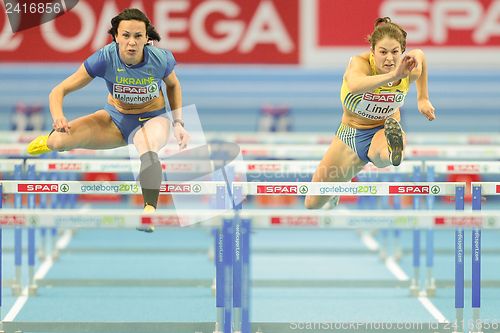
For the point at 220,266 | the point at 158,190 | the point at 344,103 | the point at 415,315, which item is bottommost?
the point at 415,315

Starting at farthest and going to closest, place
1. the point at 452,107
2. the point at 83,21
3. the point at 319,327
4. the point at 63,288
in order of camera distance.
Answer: the point at 452,107, the point at 83,21, the point at 63,288, the point at 319,327

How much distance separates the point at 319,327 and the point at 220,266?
1.04 meters

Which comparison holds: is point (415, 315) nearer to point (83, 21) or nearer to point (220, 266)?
point (220, 266)

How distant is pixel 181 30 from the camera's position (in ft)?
35.9

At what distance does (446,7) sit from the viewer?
36.3 ft

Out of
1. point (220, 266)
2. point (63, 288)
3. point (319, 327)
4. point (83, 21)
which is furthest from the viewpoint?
point (83, 21)

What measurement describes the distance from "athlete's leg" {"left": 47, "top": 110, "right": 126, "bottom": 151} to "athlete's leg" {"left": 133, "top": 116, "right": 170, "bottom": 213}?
8.6 inches

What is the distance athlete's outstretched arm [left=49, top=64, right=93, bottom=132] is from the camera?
18.6 feet

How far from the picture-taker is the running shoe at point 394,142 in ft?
18.9

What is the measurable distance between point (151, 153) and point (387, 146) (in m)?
1.52

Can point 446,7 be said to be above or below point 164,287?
above

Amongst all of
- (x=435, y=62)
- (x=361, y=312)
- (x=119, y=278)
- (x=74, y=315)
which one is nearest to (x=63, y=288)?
(x=119, y=278)

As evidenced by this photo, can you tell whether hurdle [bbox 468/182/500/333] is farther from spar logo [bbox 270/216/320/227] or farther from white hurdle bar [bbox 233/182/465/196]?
spar logo [bbox 270/216/320/227]

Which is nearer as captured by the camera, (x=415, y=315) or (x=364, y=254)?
(x=415, y=315)
